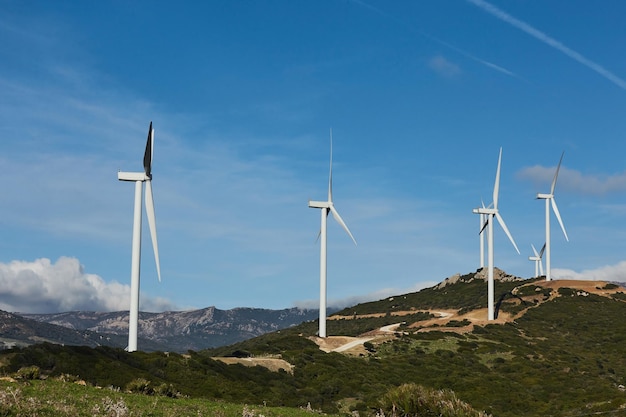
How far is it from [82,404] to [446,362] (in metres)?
70.7

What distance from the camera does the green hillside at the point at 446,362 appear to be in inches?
2029

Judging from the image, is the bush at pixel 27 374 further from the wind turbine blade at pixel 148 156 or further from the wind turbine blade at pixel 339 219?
the wind turbine blade at pixel 339 219

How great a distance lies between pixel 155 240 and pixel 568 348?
7511 cm

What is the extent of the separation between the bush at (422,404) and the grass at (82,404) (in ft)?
13.9


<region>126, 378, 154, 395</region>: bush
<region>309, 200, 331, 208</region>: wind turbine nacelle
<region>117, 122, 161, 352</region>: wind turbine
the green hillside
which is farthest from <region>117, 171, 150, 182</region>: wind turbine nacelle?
<region>309, 200, 331, 208</region>: wind turbine nacelle

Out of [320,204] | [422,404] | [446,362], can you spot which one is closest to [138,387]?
[422,404]

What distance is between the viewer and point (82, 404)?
25344 millimetres

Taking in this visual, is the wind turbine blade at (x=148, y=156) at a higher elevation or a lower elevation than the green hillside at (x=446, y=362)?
higher

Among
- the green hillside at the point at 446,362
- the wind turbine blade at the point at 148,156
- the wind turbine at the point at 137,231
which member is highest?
the wind turbine blade at the point at 148,156

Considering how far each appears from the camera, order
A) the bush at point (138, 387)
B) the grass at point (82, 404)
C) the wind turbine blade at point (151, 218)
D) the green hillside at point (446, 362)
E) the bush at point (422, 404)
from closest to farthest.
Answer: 1. the grass at point (82, 404)
2. the bush at point (422, 404)
3. the bush at point (138, 387)
4. the green hillside at point (446, 362)
5. the wind turbine blade at point (151, 218)

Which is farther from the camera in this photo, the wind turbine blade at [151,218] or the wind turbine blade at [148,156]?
the wind turbine blade at [148,156]

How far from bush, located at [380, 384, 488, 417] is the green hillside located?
88cm

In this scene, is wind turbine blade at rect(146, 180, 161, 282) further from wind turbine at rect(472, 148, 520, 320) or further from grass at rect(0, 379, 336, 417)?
wind turbine at rect(472, 148, 520, 320)

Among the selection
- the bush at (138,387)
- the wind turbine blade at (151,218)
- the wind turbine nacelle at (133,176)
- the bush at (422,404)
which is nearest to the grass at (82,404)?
the bush at (138,387)
